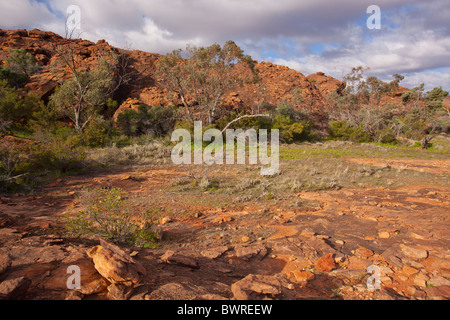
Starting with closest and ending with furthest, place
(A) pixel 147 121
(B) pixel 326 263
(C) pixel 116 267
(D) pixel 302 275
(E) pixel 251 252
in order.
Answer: (C) pixel 116 267, (D) pixel 302 275, (B) pixel 326 263, (E) pixel 251 252, (A) pixel 147 121

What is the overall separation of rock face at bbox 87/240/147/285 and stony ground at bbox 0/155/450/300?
0.31 feet

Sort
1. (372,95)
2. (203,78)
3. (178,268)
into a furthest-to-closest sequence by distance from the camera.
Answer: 1. (372,95)
2. (203,78)
3. (178,268)

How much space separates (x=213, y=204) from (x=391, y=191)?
18.8 ft

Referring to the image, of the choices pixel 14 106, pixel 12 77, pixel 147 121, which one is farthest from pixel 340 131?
pixel 12 77

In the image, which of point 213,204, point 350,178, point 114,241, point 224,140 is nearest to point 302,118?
point 224,140

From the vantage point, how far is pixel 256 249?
4105mm

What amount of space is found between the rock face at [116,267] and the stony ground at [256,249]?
0.31ft

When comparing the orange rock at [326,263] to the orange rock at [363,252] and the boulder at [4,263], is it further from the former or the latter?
the boulder at [4,263]

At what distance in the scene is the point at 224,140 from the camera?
58.7 feet

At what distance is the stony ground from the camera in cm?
276

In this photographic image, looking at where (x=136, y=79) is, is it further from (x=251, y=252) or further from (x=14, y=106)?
(x=251, y=252)

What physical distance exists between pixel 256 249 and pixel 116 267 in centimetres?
225

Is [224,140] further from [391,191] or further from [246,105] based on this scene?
[391,191]
